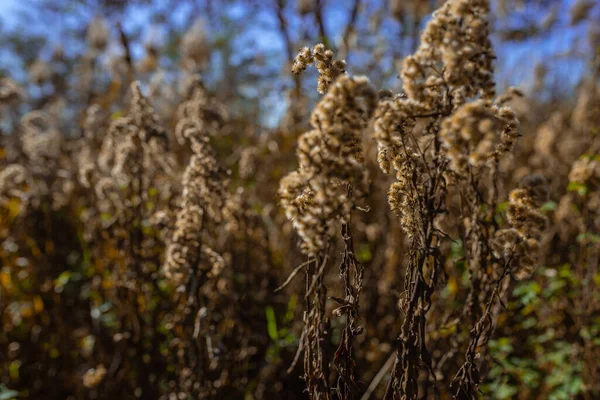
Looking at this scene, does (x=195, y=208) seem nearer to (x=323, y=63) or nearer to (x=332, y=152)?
(x=323, y=63)

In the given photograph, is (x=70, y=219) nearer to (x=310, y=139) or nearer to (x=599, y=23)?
(x=310, y=139)

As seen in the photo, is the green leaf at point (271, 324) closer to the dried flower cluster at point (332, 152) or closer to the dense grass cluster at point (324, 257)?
the dense grass cluster at point (324, 257)

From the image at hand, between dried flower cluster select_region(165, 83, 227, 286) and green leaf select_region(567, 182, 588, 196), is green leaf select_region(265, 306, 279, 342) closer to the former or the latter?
dried flower cluster select_region(165, 83, 227, 286)

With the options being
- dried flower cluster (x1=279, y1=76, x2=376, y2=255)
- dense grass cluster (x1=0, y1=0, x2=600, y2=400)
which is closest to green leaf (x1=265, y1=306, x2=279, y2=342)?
dense grass cluster (x1=0, y1=0, x2=600, y2=400)

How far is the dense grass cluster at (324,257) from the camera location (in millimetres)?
1113

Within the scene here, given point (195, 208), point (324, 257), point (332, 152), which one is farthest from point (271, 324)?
point (332, 152)

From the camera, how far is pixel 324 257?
3.63 ft

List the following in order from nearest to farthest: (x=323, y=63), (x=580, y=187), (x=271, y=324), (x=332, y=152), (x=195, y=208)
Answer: (x=332, y=152), (x=323, y=63), (x=195, y=208), (x=580, y=187), (x=271, y=324)

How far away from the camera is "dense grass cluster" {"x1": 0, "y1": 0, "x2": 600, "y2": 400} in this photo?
1.11m

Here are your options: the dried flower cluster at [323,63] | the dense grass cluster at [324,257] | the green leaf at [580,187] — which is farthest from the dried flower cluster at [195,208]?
the green leaf at [580,187]

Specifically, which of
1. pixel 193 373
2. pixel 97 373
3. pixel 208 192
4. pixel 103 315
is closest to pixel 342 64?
pixel 208 192

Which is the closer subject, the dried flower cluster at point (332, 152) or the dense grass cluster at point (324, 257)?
the dried flower cluster at point (332, 152)

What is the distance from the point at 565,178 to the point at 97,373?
14.3 feet

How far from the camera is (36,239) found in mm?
3211
